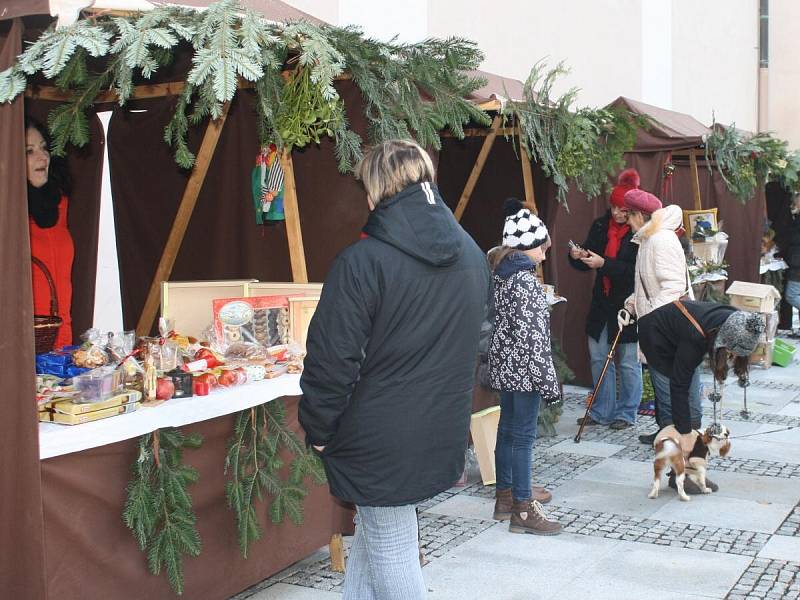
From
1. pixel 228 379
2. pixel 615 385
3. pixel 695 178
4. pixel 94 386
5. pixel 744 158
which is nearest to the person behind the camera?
pixel 94 386

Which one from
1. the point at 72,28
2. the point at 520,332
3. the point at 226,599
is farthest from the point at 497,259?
the point at 72,28

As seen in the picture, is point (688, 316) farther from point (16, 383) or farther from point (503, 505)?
point (16, 383)

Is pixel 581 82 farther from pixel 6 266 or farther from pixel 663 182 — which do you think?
pixel 6 266

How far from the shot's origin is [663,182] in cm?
866

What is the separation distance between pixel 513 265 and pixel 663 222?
5.12ft

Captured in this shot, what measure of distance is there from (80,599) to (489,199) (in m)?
5.03

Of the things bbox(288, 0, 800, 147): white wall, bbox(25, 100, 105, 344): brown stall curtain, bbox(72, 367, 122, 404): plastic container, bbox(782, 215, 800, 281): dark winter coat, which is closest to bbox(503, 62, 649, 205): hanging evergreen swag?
bbox(288, 0, 800, 147): white wall

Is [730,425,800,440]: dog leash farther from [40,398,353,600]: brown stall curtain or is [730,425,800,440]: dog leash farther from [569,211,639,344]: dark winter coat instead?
[40,398,353,600]: brown stall curtain

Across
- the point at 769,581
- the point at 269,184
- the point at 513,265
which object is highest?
the point at 269,184

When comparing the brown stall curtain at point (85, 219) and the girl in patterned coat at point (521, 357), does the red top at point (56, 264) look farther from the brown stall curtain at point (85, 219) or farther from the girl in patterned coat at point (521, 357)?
the girl in patterned coat at point (521, 357)

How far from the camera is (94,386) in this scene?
3324mm

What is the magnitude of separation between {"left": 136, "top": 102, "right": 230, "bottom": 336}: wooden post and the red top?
19.9 inches

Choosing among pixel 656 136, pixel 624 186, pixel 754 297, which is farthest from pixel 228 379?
pixel 754 297

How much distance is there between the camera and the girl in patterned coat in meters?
4.73
